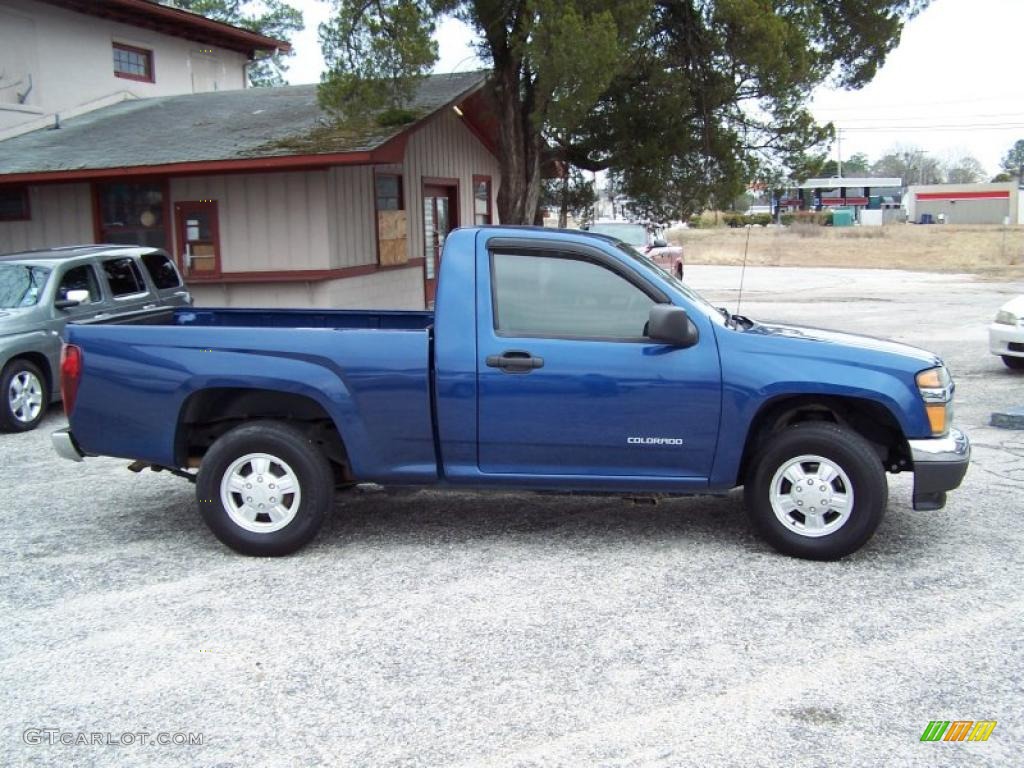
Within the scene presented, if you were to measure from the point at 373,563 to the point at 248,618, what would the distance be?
0.96 m

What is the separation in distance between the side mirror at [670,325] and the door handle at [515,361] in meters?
0.65

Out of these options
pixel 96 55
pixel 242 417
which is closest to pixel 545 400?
pixel 242 417

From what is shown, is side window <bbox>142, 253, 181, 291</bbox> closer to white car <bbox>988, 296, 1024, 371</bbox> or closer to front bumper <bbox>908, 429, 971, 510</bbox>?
front bumper <bbox>908, 429, 971, 510</bbox>

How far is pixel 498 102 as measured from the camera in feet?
49.0

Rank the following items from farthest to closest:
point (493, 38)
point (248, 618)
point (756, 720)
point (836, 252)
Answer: point (836, 252)
point (493, 38)
point (248, 618)
point (756, 720)

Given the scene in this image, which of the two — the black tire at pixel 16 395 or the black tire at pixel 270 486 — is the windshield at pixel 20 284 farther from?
Result: the black tire at pixel 270 486

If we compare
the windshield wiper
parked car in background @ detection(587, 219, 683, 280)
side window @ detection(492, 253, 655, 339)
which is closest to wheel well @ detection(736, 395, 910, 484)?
the windshield wiper

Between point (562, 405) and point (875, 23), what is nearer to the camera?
point (562, 405)

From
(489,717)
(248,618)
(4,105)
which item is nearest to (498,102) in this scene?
(4,105)

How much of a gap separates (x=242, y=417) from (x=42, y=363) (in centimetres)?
497

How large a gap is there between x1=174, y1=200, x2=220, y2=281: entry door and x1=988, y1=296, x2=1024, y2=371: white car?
34.2 ft

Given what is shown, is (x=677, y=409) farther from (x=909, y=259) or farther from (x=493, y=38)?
(x=909, y=259)

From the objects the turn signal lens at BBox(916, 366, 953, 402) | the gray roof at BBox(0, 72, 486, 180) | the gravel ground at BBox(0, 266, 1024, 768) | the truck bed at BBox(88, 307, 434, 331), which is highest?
the gray roof at BBox(0, 72, 486, 180)

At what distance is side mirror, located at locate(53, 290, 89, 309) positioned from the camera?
396 inches
